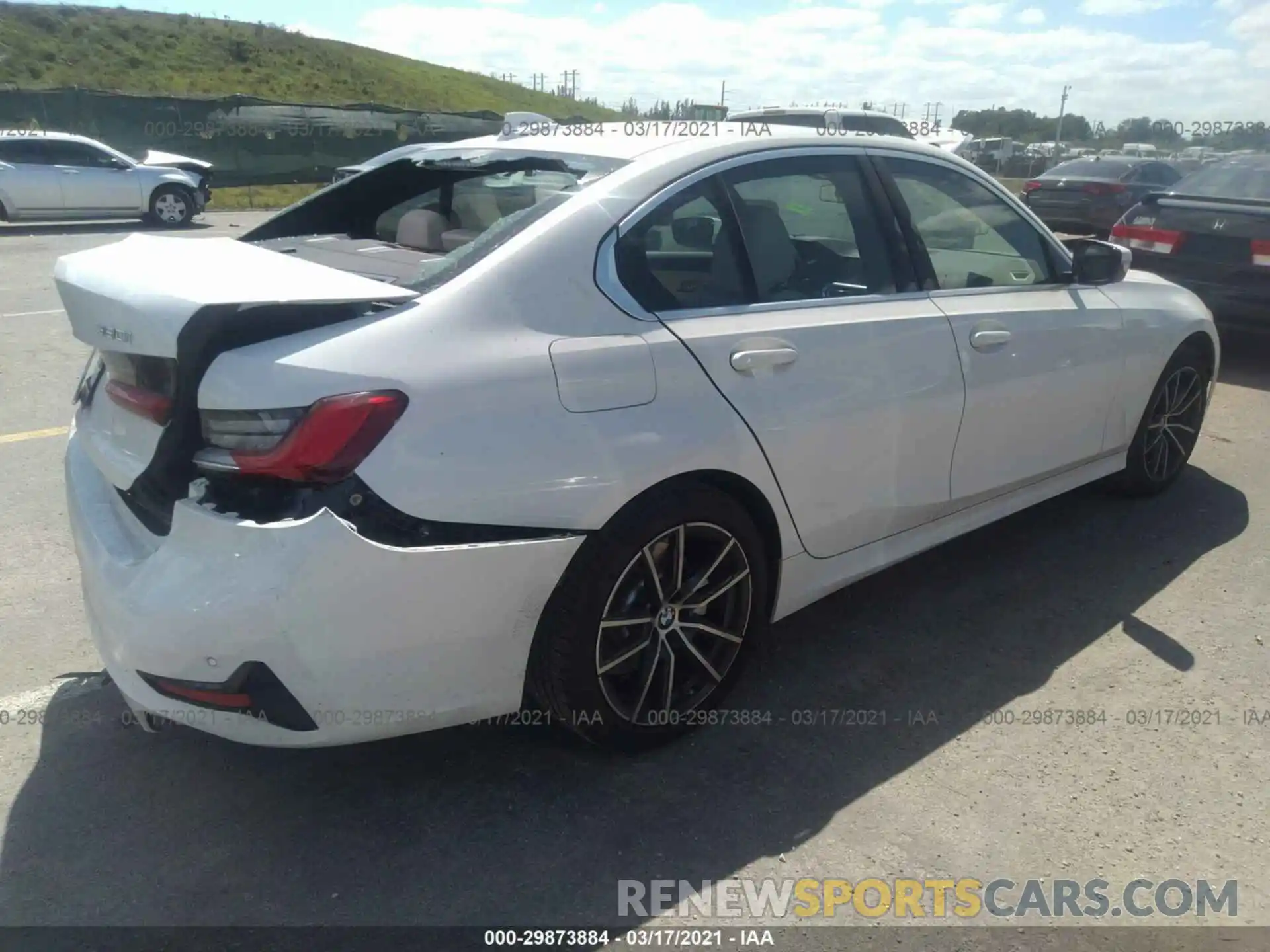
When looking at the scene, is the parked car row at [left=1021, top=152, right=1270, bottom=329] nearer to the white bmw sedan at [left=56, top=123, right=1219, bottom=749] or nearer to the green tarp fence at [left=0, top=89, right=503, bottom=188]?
the white bmw sedan at [left=56, top=123, right=1219, bottom=749]

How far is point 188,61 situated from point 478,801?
171 feet

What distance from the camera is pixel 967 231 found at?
3869 millimetres

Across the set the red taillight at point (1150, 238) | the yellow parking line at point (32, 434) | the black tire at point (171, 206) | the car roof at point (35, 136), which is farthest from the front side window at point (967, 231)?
the car roof at point (35, 136)

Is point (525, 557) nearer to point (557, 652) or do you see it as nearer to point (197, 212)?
point (557, 652)

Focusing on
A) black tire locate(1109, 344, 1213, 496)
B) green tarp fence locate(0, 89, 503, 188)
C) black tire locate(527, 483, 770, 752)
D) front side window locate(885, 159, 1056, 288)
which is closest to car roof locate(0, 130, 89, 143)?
green tarp fence locate(0, 89, 503, 188)

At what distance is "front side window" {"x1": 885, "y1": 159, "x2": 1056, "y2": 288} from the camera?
3578 mm

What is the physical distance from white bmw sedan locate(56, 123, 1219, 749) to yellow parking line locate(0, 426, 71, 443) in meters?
2.65

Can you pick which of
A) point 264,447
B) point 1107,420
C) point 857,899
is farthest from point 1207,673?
point 264,447

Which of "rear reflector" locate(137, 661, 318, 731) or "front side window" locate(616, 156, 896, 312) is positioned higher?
"front side window" locate(616, 156, 896, 312)

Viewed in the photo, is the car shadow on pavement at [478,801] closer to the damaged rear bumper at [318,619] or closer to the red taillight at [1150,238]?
the damaged rear bumper at [318,619]

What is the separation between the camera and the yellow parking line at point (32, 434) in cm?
545

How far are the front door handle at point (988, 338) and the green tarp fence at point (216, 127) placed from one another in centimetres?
2430

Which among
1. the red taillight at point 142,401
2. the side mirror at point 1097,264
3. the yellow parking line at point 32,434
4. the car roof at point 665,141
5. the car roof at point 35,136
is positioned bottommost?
the yellow parking line at point 32,434

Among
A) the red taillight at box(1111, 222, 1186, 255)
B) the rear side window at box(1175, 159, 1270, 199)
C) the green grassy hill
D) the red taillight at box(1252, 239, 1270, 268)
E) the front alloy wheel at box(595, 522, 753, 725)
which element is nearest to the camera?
the front alloy wheel at box(595, 522, 753, 725)
